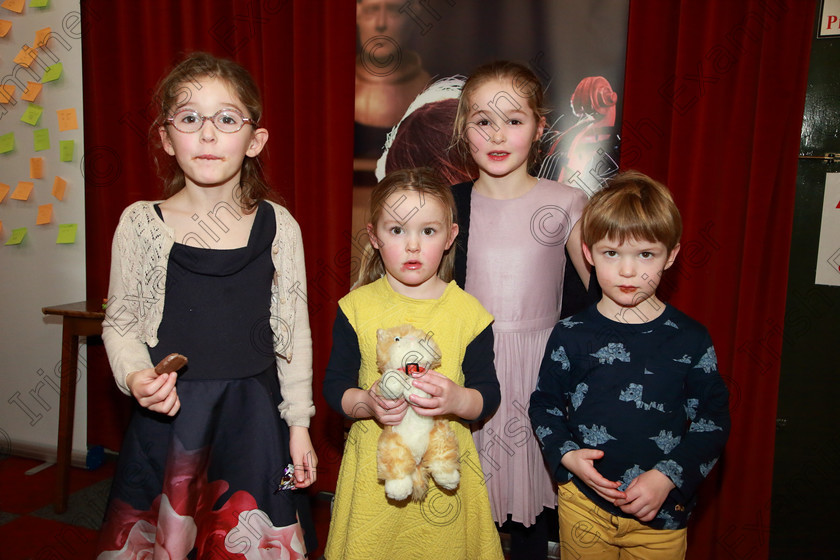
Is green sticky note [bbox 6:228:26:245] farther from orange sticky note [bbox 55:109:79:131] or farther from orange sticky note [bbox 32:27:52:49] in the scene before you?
orange sticky note [bbox 32:27:52:49]

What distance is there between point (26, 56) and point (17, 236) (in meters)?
0.90

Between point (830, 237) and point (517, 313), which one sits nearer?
point (517, 313)

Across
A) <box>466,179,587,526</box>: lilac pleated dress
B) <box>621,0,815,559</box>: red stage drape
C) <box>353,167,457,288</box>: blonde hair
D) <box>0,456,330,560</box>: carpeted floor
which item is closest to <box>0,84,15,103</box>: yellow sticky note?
<box>0,456,330,560</box>: carpeted floor

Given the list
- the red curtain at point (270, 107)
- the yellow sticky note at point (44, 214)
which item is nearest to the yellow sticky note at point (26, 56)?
the red curtain at point (270, 107)

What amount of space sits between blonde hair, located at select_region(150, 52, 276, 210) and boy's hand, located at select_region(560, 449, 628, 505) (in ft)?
3.24

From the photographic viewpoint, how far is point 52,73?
2.66 metres

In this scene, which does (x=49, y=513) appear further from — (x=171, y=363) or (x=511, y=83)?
(x=511, y=83)

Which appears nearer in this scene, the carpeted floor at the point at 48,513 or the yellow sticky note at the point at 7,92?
the carpeted floor at the point at 48,513

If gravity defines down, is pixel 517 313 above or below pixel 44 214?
below

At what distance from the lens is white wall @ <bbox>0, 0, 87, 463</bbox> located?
266cm

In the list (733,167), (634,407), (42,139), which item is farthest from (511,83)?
(42,139)

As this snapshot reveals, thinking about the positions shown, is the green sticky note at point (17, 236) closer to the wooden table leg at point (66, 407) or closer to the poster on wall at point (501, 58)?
the wooden table leg at point (66, 407)

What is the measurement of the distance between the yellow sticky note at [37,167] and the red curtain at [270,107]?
0.22 metres

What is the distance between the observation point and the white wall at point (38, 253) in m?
2.66
